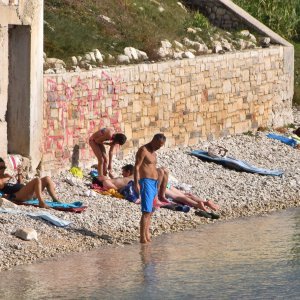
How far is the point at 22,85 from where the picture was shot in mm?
21672

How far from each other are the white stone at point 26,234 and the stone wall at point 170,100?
12.7ft

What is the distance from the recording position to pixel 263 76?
95.8 feet

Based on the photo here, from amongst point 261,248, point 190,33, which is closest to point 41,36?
point 261,248

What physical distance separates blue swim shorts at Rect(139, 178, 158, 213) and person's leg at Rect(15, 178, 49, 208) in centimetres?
161

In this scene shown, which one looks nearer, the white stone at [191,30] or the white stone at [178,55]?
the white stone at [178,55]

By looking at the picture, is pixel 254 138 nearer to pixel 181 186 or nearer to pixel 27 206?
pixel 181 186

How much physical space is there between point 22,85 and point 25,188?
2456 millimetres

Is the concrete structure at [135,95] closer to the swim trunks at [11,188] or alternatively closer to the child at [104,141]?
the child at [104,141]

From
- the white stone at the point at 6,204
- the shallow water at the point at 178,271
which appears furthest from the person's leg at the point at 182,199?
the white stone at the point at 6,204

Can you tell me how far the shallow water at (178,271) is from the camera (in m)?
16.6

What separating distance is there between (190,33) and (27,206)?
1027 cm

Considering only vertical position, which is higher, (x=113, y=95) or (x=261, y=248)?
(x=113, y=95)

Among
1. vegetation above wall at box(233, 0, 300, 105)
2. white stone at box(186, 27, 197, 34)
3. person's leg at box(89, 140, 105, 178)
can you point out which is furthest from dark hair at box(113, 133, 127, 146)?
vegetation above wall at box(233, 0, 300, 105)

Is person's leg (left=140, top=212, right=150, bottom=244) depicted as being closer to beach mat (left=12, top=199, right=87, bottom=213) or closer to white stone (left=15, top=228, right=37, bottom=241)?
beach mat (left=12, top=199, right=87, bottom=213)
